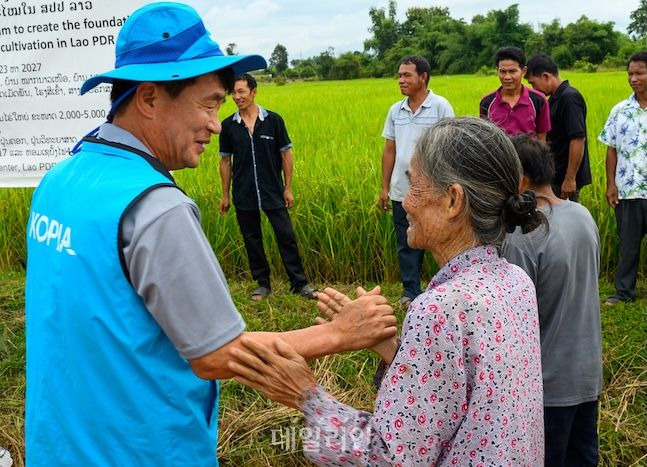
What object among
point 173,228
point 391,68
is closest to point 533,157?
point 173,228

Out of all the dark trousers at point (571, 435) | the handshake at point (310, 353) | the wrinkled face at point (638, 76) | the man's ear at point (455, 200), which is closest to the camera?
the handshake at point (310, 353)

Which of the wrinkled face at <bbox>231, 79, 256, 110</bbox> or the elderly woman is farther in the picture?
the wrinkled face at <bbox>231, 79, 256, 110</bbox>

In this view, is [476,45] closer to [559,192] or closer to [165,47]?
[559,192]

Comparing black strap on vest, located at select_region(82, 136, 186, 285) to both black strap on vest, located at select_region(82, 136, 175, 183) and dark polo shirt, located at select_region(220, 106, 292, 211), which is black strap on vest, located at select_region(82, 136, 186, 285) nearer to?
black strap on vest, located at select_region(82, 136, 175, 183)

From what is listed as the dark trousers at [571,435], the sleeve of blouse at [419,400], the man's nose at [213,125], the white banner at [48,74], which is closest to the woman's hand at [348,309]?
the sleeve of blouse at [419,400]

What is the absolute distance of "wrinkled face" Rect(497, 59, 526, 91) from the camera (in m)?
4.97

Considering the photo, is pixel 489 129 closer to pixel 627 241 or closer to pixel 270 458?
pixel 270 458

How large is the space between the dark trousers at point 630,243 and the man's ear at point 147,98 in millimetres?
4226

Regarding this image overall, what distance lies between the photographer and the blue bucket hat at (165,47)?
1.43 metres

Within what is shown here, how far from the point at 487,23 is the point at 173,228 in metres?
35.9

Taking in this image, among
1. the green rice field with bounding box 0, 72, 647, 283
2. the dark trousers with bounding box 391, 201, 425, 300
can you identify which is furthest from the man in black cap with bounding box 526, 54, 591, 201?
the dark trousers with bounding box 391, 201, 425, 300

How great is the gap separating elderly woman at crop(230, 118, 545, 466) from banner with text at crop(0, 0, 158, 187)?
8.70 ft

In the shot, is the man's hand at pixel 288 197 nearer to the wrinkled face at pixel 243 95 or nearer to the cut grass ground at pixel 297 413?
the wrinkled face at pixel 243 95

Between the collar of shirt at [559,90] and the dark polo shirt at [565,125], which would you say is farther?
the collar of shirt at [559,90]
